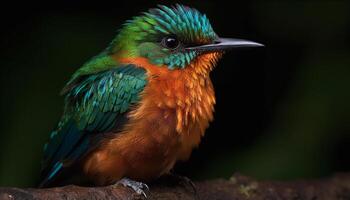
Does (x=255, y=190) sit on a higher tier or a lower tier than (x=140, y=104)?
lower

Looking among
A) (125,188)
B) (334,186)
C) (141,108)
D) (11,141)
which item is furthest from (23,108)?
(334,186)

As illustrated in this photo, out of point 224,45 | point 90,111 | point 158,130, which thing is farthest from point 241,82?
point 158,130

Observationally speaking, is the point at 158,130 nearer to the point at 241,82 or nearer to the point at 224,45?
the point at 224,45

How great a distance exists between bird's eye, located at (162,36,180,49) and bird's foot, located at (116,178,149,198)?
839 millimetres

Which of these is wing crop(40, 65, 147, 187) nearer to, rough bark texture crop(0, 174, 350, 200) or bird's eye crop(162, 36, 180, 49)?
bird's eye crop(162, 36, 180, 49)

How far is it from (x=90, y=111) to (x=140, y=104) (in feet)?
1.13

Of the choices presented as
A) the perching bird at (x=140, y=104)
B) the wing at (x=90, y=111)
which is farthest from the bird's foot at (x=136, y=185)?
the wing at (x=90, y=111)

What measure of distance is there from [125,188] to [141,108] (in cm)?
54

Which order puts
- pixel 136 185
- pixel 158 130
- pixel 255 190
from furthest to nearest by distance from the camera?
1. pixel 255 190
2. pixel 158 130
3. pixel 136 185

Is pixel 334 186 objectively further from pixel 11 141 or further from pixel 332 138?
pixel 11 141

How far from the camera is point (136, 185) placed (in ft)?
12.7

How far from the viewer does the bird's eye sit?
4.34 m

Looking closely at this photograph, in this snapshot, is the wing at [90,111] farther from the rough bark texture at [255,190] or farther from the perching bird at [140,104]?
the rough bark texture at [255,190]

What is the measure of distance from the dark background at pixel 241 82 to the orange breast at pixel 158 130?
1086 mm
